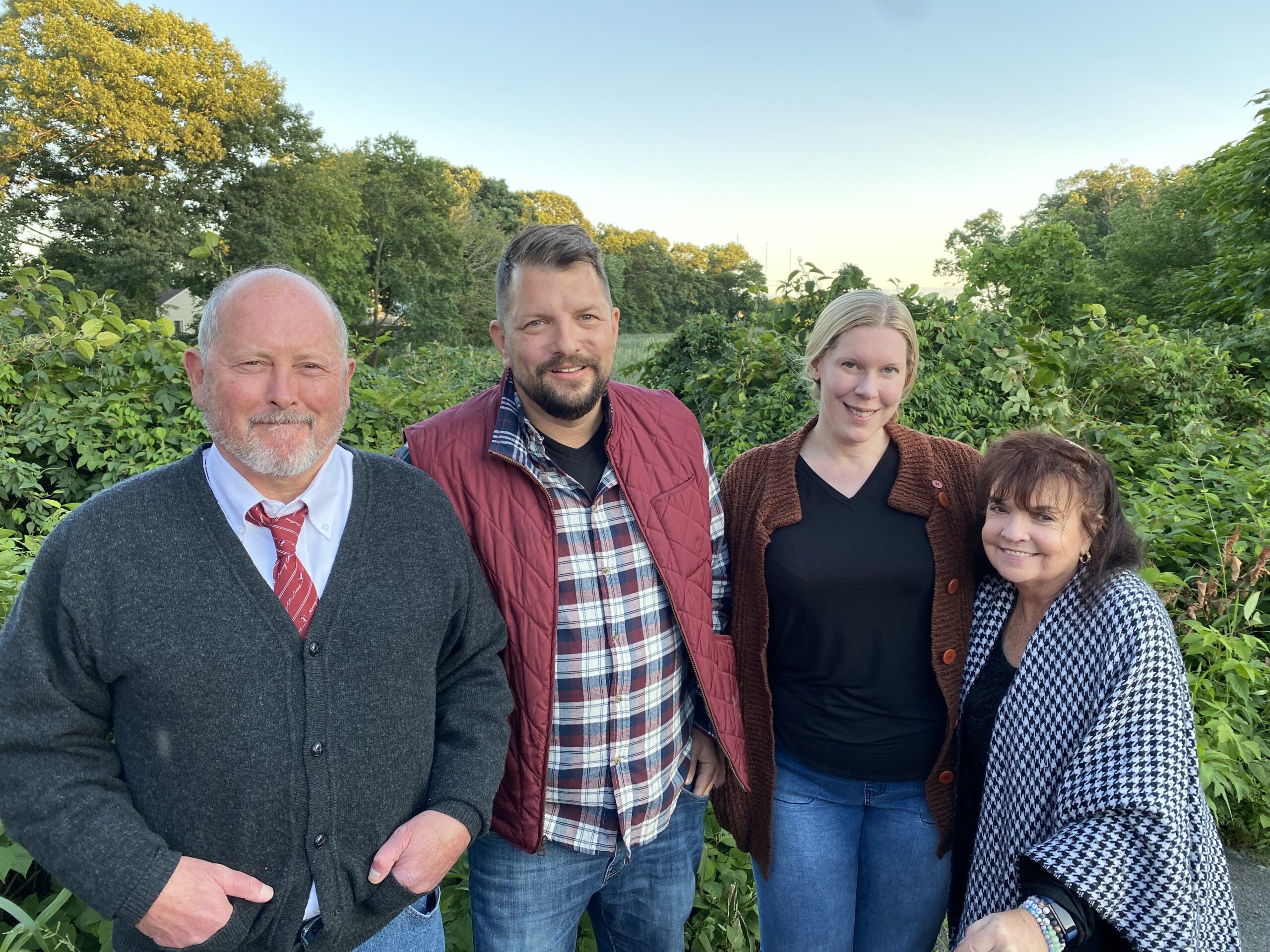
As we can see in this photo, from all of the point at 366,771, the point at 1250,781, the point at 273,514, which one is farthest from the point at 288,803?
the point at 1250,781

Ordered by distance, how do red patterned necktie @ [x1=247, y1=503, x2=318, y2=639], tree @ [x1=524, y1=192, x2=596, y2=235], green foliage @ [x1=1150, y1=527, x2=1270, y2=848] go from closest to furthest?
red patterned necktie @ [x1=247, y1=503, x2=318, y2=639] → green foliage @ [x1=1150, y1=527, x2=1270, y2=848] → tree @ [x1=524, y1=192, x2=596, y2=235]

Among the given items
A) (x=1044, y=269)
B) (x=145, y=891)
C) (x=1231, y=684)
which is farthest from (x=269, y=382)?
(x=1044, y=269)

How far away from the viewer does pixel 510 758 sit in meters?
1.82

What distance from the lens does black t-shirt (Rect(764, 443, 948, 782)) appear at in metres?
1.97

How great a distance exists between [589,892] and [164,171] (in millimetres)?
32384

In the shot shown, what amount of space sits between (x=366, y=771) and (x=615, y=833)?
2.18ft

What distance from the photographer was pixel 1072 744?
1669 millimetres

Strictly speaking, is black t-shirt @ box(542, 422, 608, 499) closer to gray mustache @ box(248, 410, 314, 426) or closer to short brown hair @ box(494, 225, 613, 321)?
short brown hair @ box(494, 225, 613, 321)

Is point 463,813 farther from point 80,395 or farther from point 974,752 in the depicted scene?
point 80,395

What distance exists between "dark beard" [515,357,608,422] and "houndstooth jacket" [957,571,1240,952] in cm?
115

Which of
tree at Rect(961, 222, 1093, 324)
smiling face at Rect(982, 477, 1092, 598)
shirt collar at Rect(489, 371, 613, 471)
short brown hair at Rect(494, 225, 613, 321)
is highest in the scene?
tree at Rect(961, 222, 1093, 324)

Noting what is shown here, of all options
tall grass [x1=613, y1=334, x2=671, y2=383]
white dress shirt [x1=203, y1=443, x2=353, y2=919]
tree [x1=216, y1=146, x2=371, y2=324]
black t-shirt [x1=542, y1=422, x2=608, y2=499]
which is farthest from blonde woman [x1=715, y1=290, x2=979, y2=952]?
tree [x1=216, y1=146, x2=371, y2=324]

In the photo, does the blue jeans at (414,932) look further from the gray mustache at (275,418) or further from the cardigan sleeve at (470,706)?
the gray mustache at (275,418)

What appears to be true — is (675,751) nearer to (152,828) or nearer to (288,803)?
(288,803)
